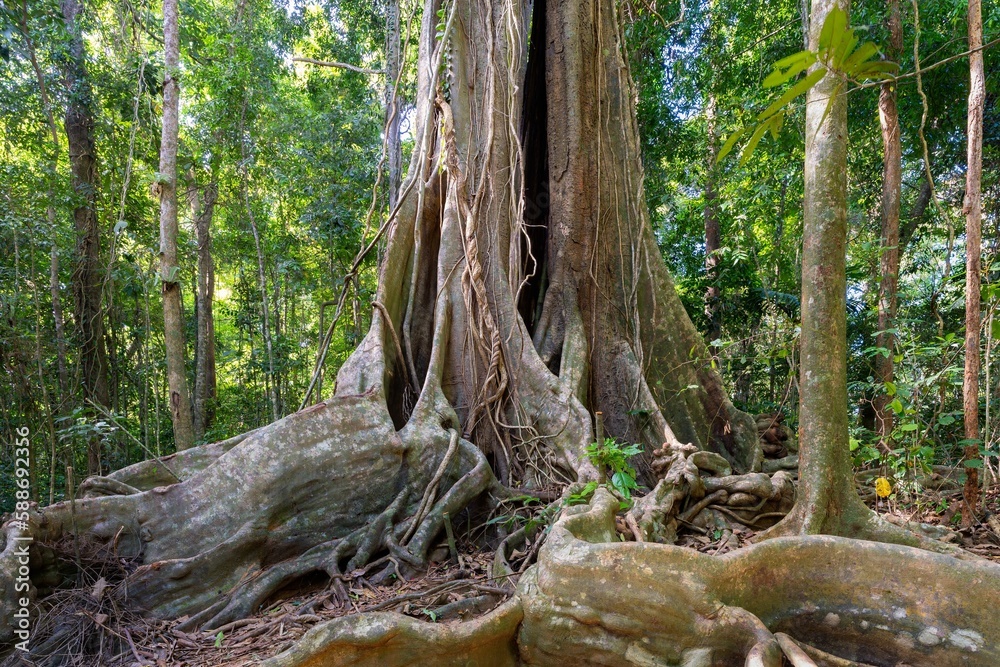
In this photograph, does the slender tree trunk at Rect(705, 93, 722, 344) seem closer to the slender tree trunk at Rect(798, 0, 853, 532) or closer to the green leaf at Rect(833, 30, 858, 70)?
the slender tree trunk at Rect(798, 0, 853, 532)

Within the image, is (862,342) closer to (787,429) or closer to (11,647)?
(787,429)

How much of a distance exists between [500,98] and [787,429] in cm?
348

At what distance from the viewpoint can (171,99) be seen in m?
5.46

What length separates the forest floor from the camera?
2.65 metres

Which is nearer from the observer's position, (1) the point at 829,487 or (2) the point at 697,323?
(1) the point at 829,487

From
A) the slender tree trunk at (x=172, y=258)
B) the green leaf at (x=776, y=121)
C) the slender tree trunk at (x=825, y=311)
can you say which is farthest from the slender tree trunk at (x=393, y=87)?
the green leaf at (x=776, y=121)

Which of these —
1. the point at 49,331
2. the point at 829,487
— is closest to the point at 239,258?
the point at 49,331

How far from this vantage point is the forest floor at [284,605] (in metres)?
2.65

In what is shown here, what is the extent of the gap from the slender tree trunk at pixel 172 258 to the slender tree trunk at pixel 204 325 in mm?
3669

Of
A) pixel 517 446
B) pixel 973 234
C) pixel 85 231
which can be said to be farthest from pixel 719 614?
pixel 85 231

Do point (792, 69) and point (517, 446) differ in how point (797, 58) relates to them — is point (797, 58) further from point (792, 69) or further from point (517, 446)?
point (517, 446)

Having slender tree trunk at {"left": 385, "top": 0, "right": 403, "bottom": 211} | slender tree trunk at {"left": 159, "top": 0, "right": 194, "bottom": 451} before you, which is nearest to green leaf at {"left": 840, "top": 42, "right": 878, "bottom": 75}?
slender tree trunk at {"left": 159, "top": 0, "right": 194, "bottom": 451}

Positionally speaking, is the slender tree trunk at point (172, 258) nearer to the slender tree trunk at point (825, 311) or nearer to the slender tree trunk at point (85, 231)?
the slender tree trunk at point (85, 231)

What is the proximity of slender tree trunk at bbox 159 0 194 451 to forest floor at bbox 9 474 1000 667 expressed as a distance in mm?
2555
